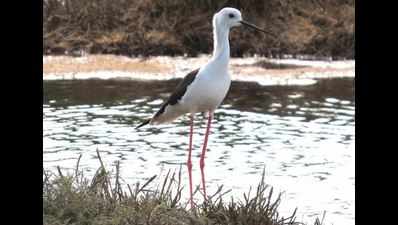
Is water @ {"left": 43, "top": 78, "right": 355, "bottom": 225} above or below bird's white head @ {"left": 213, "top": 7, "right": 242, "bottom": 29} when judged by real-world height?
below

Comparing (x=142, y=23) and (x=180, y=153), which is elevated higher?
(x=142, y=23)

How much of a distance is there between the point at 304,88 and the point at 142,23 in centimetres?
481

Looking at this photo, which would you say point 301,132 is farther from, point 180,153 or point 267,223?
point 267,223

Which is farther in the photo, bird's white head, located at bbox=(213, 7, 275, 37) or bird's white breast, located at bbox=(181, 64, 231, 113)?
bird's white head, located at bbox=(213, 7, 275, 37)

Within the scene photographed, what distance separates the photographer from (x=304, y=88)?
15.0 metres

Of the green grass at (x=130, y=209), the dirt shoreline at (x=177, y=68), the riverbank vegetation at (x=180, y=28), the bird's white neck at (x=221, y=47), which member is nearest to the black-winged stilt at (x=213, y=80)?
the bird's white neck at (x=221, y=47)

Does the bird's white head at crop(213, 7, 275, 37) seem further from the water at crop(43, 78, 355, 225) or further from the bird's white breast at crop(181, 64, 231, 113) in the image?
the water at crop(43, 78, 355, 225)

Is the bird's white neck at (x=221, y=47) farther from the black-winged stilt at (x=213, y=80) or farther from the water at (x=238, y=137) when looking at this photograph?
the water at (x=238, y=137)

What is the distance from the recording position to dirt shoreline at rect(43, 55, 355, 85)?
52.2 feet

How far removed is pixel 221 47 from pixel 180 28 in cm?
1116

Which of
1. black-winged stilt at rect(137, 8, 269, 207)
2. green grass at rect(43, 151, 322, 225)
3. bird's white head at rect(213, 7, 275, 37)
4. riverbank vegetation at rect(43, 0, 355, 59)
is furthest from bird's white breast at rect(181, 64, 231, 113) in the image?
riverbank vegetation at rect(43, 0, 355, 59)

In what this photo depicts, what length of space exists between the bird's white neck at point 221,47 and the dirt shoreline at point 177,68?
8.29 meters

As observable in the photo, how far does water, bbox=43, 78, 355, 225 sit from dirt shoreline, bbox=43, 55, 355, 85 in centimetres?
48
